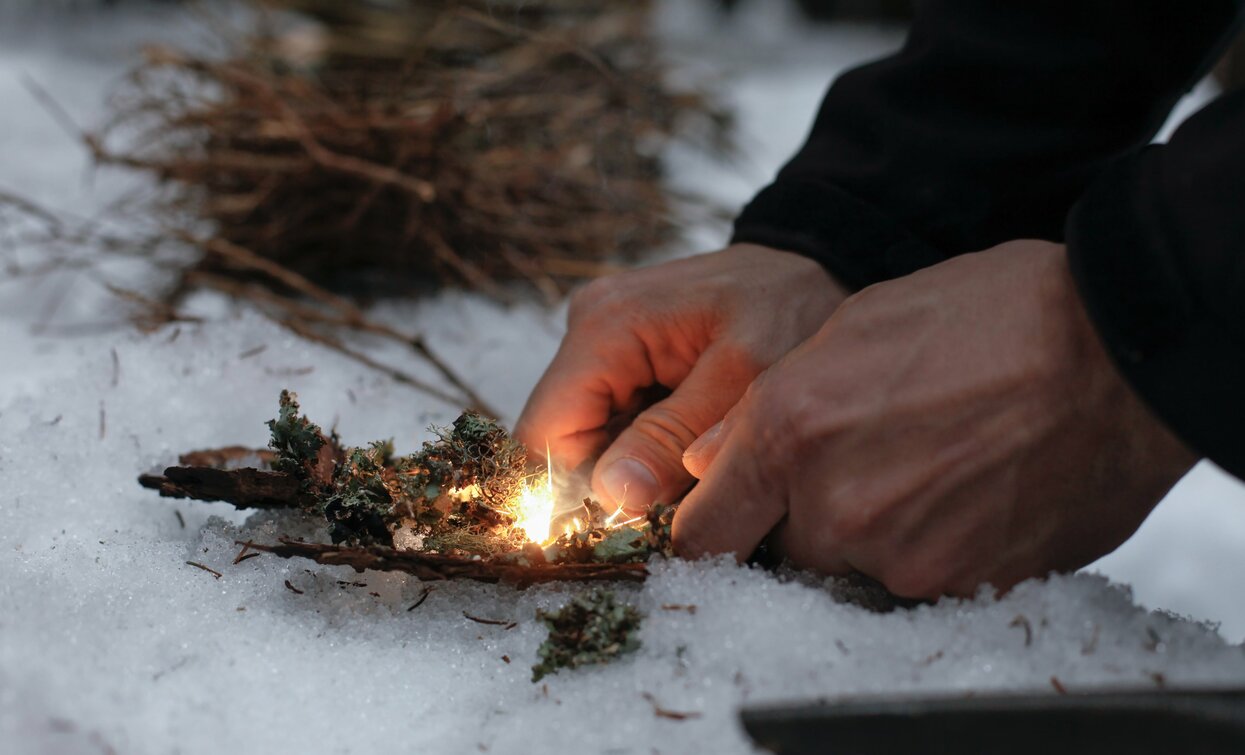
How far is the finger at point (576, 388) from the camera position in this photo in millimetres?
1532

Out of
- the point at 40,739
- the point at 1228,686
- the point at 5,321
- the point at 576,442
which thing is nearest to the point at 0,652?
the point at 40,739

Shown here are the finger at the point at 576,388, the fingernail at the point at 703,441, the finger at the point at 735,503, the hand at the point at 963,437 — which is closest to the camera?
the hand at the point at 963,437

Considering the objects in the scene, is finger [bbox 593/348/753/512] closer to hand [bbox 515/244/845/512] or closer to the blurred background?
hand [bbox 515/244/845/512]

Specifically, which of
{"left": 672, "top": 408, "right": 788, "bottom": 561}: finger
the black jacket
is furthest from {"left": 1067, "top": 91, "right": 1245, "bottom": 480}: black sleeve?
{"left": 672, "top": 408, "right": 788, "bottom": 561}: finger

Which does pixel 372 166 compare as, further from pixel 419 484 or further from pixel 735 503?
pixel 735 503


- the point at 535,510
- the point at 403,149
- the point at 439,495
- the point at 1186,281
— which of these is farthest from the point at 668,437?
the point at 403,149

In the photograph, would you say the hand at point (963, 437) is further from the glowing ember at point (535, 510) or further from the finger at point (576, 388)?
the finger at point (576, 388)

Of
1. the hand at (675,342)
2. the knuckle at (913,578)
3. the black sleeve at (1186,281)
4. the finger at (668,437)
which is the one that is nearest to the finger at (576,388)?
the hand at (675,342)

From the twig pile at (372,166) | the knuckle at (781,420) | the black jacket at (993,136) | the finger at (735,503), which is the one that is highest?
the twig pile at (372,166)

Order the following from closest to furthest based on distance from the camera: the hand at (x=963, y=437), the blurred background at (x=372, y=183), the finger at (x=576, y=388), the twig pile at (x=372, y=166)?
the hand at (x=963, y=437), the finger at (x=576, y=388), the blurred background at (x=372, y=183), the twig pile at (x=372, y=166)

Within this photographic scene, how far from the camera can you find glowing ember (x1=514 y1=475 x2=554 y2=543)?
131cm

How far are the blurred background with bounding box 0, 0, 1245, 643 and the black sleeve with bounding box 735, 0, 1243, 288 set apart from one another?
804mm

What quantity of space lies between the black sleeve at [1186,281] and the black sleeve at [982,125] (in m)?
0.46

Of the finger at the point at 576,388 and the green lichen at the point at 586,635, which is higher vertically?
the finger at the point at 576,388
